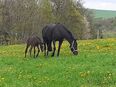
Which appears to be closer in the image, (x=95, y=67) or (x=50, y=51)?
(x=95, y=67)

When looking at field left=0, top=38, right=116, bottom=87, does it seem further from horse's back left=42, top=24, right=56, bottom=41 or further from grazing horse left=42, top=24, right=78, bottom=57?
horse's back left=42, top=24, right=56, bottom=41

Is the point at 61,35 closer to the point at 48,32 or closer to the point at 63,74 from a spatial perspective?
the point at 48,32

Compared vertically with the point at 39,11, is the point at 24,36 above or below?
below

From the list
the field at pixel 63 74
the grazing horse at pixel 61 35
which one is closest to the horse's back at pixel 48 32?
the grazing horse at pixel 61 35

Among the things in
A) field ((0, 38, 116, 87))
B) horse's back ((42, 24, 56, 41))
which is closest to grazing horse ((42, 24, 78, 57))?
horse's back ((42, 24, 56, 41))

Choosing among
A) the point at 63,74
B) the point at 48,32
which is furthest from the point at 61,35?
the point at 63,74

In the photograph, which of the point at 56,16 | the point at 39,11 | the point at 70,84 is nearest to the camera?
the point at 70,84

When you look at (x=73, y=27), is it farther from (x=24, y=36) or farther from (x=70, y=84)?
(x=70, y=84)

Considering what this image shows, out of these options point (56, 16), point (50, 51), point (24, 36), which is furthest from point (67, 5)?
point (50, 51)

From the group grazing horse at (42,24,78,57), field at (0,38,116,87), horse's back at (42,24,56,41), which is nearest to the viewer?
field at (0,38,116,87)

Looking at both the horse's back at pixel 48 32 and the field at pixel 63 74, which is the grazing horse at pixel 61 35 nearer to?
the horse's back at pixel 48 32

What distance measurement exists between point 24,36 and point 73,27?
1219cm

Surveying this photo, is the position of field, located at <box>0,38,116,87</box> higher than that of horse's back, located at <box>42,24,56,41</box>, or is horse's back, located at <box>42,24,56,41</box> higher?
horse's back, located at <box>42,24,56,41</box>

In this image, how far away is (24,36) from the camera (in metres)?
70.2
